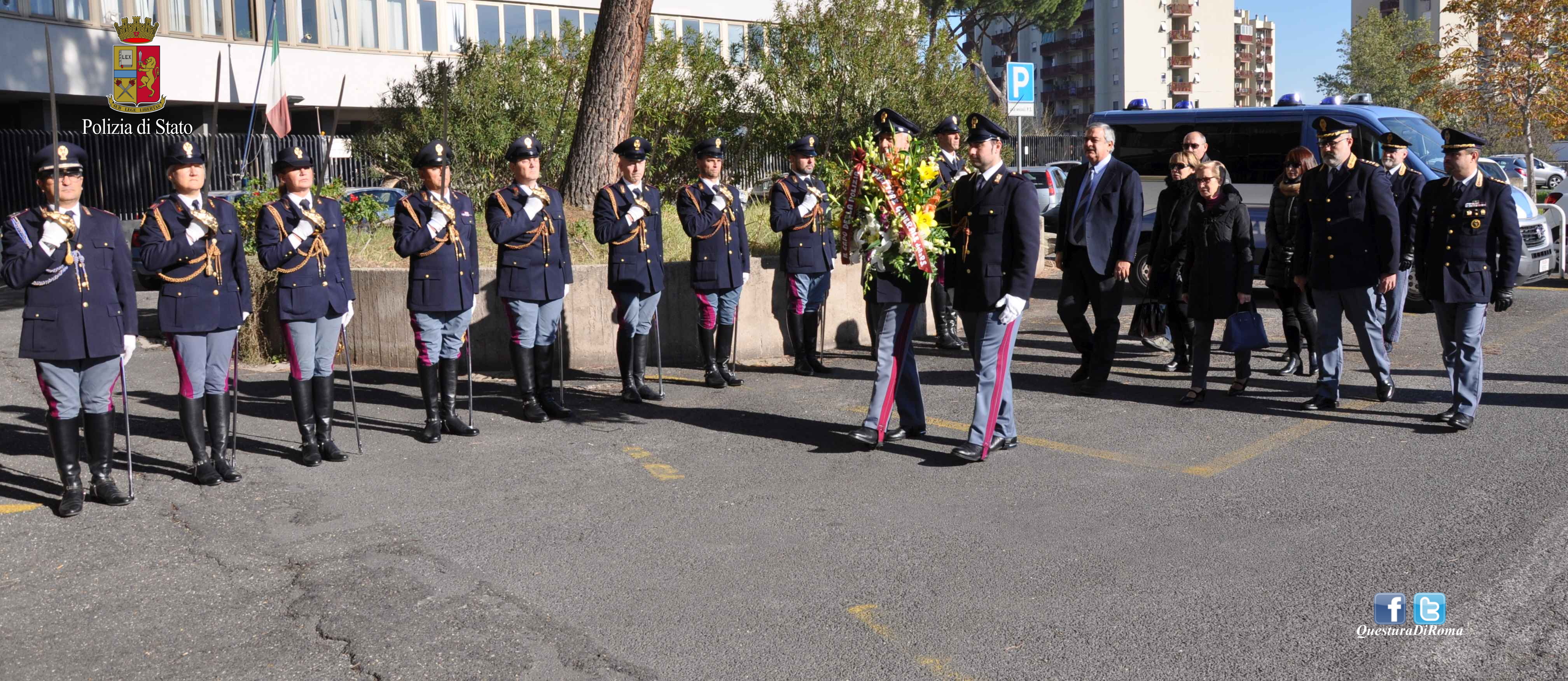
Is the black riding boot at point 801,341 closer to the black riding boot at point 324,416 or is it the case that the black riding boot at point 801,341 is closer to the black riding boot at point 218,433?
the black riding boot at point 324,416

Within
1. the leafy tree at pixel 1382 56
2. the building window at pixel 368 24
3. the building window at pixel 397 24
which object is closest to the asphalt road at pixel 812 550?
the building window at pixel 368 24

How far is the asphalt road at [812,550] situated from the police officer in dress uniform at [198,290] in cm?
32

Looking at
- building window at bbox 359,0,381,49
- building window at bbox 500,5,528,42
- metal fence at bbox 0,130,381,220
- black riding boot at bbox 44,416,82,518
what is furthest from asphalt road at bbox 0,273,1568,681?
building window at bbox 500,5,528,42

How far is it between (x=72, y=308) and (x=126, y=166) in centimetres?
2427

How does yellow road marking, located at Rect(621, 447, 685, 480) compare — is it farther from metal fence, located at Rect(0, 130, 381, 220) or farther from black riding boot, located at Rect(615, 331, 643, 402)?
metal fence, located at Rect(0, 130, 381, 220)

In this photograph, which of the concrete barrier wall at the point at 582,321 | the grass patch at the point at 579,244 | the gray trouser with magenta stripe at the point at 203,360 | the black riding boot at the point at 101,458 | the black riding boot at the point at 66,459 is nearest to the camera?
the black riding boot at the point at 66,459

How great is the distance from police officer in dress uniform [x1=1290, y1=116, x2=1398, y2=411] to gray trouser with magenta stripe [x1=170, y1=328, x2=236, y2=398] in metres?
6.64

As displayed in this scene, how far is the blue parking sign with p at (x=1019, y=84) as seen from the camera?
16.7 m

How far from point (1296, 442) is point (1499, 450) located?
3.40ft

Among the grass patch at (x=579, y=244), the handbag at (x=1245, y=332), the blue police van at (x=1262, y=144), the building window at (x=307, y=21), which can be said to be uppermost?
the building window at (x=307, y=21)

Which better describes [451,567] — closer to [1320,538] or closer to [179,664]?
[179,664]

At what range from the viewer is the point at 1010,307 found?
23.0 ft

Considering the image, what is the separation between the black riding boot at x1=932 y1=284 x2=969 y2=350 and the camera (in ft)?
37.3

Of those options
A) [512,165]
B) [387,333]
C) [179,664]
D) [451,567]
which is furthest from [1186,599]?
[387,333]
